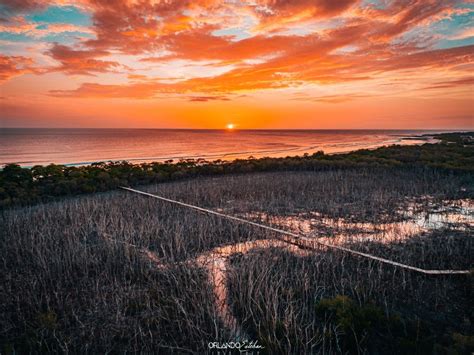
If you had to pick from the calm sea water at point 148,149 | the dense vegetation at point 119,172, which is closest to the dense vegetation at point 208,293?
the dense vegetation at point 119,172

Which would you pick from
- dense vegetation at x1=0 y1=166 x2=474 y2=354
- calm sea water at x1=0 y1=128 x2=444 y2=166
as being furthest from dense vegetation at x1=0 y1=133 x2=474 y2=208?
calm sea water at x1=0 y1=128 x2=444 y2=166

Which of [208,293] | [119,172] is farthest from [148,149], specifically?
[208,293]

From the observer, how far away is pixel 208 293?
16.4 ft

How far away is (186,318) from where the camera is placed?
429 centimetres

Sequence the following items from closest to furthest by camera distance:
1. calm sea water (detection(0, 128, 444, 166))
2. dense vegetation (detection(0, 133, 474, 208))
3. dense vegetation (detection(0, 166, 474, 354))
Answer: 1. dense vegetation (detection(0, 166, 474, 354))
2. dense vegetation (detection(0, 133, 474, 208))
3. calm sea water (detection(0, 128, 444, 166))

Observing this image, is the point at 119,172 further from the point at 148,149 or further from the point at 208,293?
the point at 148,149

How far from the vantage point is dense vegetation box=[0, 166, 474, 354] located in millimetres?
4129

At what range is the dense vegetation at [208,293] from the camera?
13.5 feet

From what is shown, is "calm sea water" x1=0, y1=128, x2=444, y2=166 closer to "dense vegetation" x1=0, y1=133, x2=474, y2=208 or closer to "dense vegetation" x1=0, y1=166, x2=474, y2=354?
"dense vegetation" x1=0, y1=133, x2=474, y2=208

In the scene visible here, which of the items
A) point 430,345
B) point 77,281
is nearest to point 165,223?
point 77,281

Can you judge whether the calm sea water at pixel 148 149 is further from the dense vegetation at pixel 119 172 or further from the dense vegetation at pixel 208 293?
the dense vegetation at pixel 208 293

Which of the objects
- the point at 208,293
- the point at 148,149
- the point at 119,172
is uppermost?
the point at 148,149

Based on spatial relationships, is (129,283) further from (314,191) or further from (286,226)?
(314,191)

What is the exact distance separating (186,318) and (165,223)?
547 centimetres
